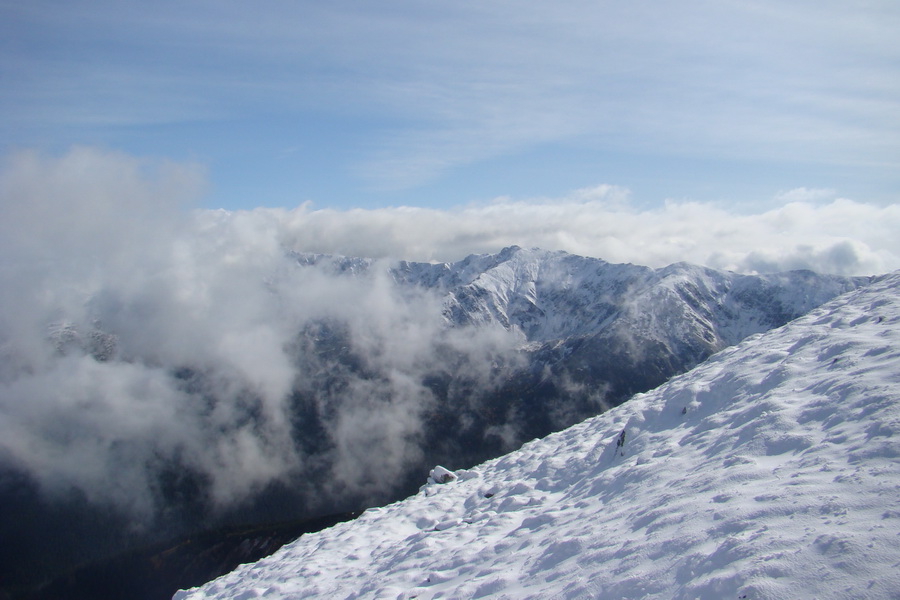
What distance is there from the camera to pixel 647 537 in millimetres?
13867

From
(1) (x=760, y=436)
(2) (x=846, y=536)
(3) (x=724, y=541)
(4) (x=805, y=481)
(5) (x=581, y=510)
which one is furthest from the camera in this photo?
(5) (x=581, y=510)

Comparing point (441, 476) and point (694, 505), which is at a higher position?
point (694, 505)

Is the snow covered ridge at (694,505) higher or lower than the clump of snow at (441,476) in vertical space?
higher

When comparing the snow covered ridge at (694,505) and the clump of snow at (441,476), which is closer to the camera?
the snow covered ridge at (694,505)

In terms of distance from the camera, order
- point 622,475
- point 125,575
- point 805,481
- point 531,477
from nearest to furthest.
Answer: point 805,481, point 622,475, point 531,477, point 125,575

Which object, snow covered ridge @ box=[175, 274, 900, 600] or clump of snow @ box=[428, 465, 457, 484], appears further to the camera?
clump of snow @ box=[428, 465, 457, 484]

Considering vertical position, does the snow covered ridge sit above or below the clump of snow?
above

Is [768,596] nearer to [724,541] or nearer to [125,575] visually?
[724,541]

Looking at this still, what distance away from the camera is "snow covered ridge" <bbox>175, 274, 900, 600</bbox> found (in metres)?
10.8

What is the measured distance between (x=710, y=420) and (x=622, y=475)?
4907 millimetres

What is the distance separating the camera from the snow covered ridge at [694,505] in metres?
10.8

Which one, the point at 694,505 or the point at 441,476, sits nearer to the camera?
the point at 694,505

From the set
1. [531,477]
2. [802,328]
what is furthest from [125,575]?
[802,328]

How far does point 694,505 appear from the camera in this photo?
14.5 metres
